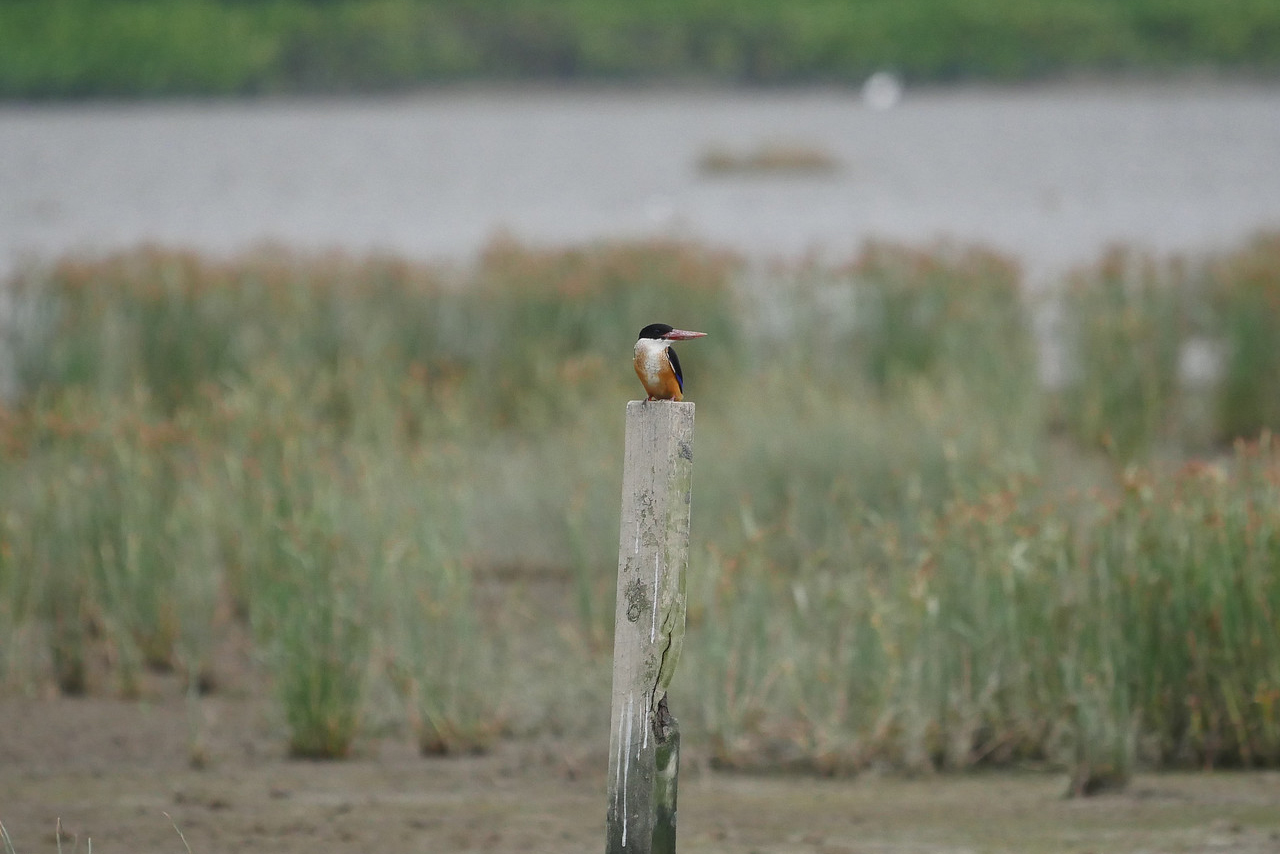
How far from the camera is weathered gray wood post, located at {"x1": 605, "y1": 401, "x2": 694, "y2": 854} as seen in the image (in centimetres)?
354

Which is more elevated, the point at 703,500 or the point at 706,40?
the point at 706,40

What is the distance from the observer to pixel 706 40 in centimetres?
7750

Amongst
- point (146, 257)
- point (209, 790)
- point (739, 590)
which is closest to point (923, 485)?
point (739, 590)

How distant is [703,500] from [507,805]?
9.42 ft

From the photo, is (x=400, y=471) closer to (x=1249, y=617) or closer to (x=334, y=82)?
(x=1249, y=617)

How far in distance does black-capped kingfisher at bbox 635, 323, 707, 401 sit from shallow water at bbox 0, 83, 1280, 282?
26.6 feet

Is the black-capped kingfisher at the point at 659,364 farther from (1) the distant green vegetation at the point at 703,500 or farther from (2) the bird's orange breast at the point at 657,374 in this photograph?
(1) the distant green vegetation at the point at 703,500

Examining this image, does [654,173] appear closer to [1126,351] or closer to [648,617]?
[1126,351]

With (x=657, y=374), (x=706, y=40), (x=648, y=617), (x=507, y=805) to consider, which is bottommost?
(x=507, y=805)

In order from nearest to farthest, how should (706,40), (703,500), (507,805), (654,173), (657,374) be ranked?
(657,374) → (507,805) → (703,500) → (654,173) → (706,40)

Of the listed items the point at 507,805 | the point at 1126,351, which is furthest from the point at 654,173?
the point at 507,805

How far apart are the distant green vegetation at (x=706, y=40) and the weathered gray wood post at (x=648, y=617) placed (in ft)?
216

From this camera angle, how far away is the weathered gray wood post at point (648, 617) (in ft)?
11.6

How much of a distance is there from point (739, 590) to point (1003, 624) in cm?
120
